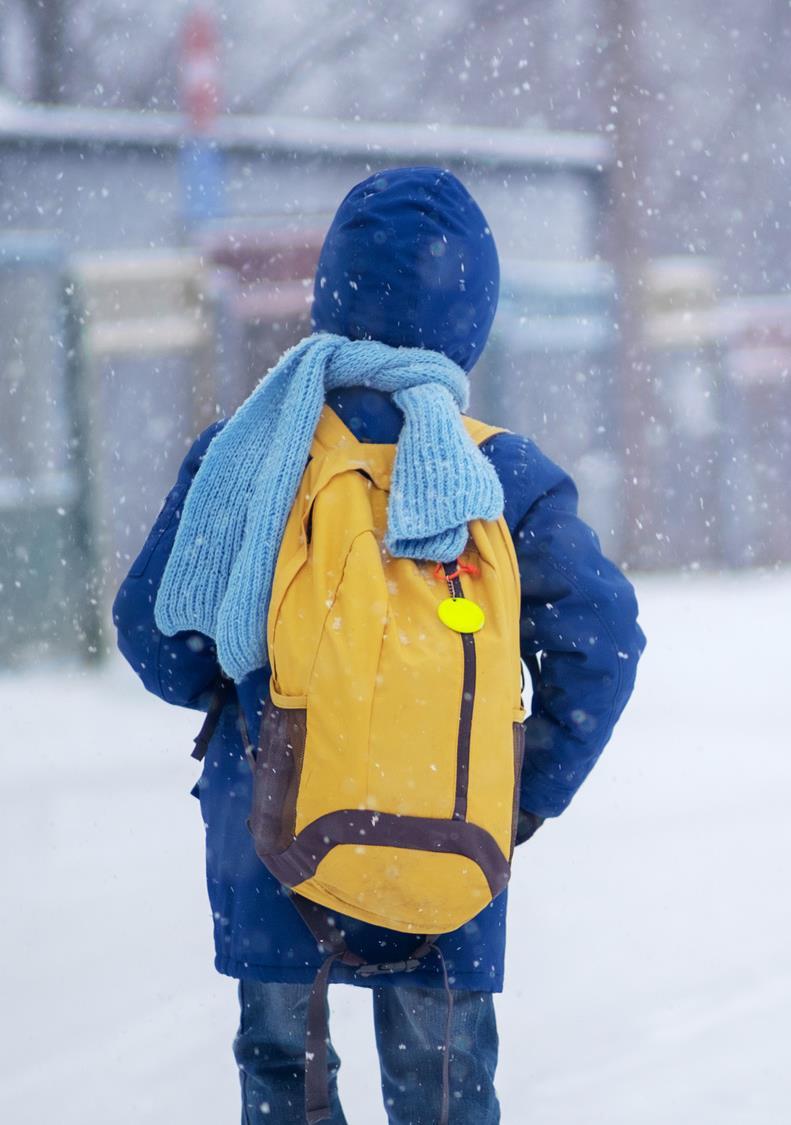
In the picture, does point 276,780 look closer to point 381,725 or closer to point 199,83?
point 381,725

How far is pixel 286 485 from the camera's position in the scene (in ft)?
5.14

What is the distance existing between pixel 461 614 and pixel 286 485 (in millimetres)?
260

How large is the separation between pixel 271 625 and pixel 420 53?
60.3 ft

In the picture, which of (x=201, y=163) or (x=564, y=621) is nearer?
(x=564, y=621)

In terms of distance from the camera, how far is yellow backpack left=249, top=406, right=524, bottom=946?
1478 mm

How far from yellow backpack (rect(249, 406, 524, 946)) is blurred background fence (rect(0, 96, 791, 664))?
5.48 m

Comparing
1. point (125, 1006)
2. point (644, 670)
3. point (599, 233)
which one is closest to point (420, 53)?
point (599, 233)

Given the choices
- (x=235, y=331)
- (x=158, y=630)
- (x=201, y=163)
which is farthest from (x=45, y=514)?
(x=158, y=630)

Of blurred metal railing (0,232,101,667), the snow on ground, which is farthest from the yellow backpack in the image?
blurred metal railing (0,232,101,667)

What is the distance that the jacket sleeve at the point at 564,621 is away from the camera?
5.41 ft

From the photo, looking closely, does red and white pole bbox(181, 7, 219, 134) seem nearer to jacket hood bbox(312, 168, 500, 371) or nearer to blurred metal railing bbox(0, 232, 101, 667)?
blurred metal railing bbox(0, 232, 101, 667)

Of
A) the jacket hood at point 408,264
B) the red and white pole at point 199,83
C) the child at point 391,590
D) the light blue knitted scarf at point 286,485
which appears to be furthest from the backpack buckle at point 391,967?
the red and white pole at point 199,83

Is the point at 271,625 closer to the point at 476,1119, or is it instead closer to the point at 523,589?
the point at 523,589

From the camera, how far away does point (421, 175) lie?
1.66 metres
